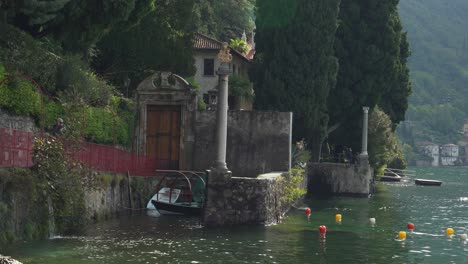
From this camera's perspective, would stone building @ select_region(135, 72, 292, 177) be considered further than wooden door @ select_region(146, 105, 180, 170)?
No

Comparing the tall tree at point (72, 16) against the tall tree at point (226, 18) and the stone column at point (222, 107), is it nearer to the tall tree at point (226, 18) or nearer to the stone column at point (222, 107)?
the stone column at point (222, 107)

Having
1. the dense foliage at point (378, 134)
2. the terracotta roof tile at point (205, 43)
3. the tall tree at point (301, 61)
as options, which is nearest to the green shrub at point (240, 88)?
the tall tree at point (301, 61)

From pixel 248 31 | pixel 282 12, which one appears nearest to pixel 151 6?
pixel 282 12

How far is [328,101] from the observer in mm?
52562

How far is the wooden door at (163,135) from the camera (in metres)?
36.6

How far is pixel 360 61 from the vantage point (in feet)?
175

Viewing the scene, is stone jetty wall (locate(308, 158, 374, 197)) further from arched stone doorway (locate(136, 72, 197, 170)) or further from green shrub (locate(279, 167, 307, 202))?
arched stone doorway (locate(136, 72, 197, 170))

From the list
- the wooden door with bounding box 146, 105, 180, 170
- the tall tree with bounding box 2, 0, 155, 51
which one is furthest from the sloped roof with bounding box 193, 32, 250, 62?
the tall tree with bounding box 2, 0, 155, 51

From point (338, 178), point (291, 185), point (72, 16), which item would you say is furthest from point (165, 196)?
point (338, 178)

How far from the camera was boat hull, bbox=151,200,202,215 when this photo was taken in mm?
30453

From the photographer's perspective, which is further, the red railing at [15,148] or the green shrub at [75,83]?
the green shrub at [75,83]

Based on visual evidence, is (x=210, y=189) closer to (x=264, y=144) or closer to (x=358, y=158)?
(x=264, y=144)

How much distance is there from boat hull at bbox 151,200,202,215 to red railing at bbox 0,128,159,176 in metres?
2.05

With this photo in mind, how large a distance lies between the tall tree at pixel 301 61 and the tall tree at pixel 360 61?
5020 millimetres
